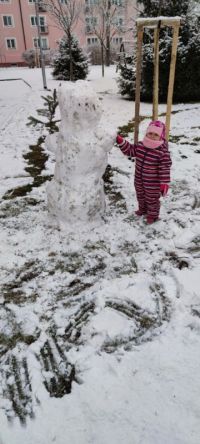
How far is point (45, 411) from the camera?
2127mm

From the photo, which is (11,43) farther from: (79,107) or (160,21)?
(79,107)

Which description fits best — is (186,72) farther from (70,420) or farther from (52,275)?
(70,420)

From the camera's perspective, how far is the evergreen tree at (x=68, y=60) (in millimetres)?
14477

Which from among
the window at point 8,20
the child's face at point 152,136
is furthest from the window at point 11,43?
the child's face at point 152,136

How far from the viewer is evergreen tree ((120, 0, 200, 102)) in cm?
948

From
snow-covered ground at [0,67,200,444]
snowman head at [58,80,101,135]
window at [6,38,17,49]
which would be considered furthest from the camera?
window at [6,38,17,49]

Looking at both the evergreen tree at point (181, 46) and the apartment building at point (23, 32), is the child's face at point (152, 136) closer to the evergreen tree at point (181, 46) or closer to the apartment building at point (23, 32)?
the evergreen tree at point (181, 46)

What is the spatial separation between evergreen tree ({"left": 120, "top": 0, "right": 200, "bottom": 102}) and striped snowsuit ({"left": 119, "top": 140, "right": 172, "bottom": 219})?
22.7 ft

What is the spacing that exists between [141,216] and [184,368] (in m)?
2.10

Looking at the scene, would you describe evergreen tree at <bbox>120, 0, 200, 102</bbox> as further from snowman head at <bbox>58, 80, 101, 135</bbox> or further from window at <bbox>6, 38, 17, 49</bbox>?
window at <bbox>6, 38, 17, 49</bbox>

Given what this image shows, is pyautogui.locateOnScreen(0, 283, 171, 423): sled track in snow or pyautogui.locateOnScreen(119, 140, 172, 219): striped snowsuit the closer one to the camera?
pyautogui.locateOnScreen(0, 283, 171, 423): sled track in snow

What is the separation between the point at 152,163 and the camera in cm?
358

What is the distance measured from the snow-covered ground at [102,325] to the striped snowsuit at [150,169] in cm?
36

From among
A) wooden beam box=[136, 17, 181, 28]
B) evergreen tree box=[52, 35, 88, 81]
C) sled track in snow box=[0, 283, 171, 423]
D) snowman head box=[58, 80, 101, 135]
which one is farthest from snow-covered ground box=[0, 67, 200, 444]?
evergreen tree box=[52, 35, 88, 81]
